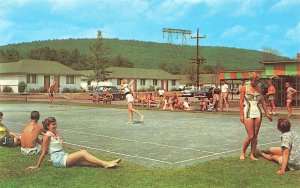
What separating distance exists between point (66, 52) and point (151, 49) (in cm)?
4577

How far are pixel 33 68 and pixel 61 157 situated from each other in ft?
182

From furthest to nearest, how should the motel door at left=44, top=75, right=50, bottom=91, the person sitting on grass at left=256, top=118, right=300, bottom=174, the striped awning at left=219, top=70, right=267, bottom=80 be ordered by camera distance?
the motel door at left=44, top=75, right=50, bottom=91, the striped awning at left=219, top=70, right=267, bottom=80, the person sitting on grass at left=256, top=118, right=300, bottom=174

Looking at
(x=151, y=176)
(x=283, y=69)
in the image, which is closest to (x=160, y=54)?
(x=283, y=69)

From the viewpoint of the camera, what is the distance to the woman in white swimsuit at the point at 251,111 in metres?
8.73

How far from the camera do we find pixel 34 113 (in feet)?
28.7

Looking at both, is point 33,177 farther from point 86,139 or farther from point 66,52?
point 66,52

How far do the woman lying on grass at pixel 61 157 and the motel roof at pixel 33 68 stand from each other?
51.4 metres

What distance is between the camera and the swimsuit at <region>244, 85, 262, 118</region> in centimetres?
877

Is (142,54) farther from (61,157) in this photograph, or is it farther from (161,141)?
(61,157)

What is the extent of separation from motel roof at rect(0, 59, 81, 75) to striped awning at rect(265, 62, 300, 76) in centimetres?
3633

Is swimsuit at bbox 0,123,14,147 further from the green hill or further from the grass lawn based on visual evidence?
the green hill

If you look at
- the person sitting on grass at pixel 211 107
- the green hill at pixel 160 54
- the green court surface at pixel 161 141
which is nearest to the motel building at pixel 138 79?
the green hill at pixel 160 54

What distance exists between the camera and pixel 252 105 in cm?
882

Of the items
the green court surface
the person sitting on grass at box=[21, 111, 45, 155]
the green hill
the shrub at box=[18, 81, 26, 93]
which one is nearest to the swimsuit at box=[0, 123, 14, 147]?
the person sitting on grass at box=[21, 111, 45, 155]
